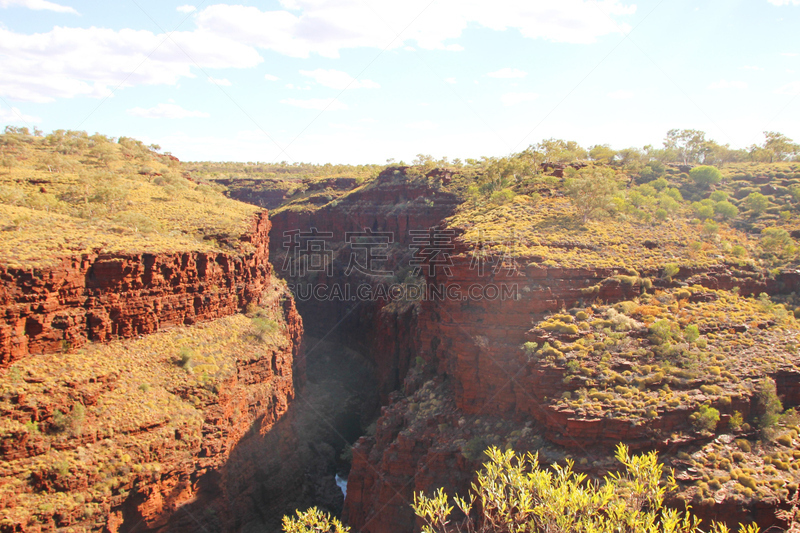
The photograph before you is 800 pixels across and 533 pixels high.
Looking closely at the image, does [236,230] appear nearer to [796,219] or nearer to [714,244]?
[714,244]

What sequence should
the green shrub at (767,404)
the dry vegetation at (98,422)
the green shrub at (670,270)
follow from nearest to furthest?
the green shrub at (767,404)
the dry vegetation at (98,422)
the green shrub at (670,270)

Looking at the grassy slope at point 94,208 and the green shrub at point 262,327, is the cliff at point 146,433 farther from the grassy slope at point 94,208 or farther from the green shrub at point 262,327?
the grassy slope at point 94,208

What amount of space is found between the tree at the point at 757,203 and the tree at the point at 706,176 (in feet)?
23.4

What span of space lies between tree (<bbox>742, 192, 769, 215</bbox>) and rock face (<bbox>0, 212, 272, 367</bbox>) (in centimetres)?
4747

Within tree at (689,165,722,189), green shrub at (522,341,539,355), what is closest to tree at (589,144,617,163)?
tree at (689,165,722,189)

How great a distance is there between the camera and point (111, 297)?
97.8ft

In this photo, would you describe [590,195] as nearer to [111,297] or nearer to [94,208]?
[111,297]

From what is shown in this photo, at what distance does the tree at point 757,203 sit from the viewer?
42.4 metres

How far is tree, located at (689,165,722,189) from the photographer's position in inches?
1994

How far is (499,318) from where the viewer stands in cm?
2750

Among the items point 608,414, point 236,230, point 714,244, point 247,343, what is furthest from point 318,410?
point 714,244

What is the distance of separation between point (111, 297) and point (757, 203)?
178 feet

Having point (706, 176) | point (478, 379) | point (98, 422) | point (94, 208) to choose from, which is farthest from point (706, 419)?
point (94, 208)

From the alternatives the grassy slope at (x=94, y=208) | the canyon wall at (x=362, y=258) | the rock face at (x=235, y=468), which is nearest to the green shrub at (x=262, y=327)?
the rock face at (x=235, y=468)
